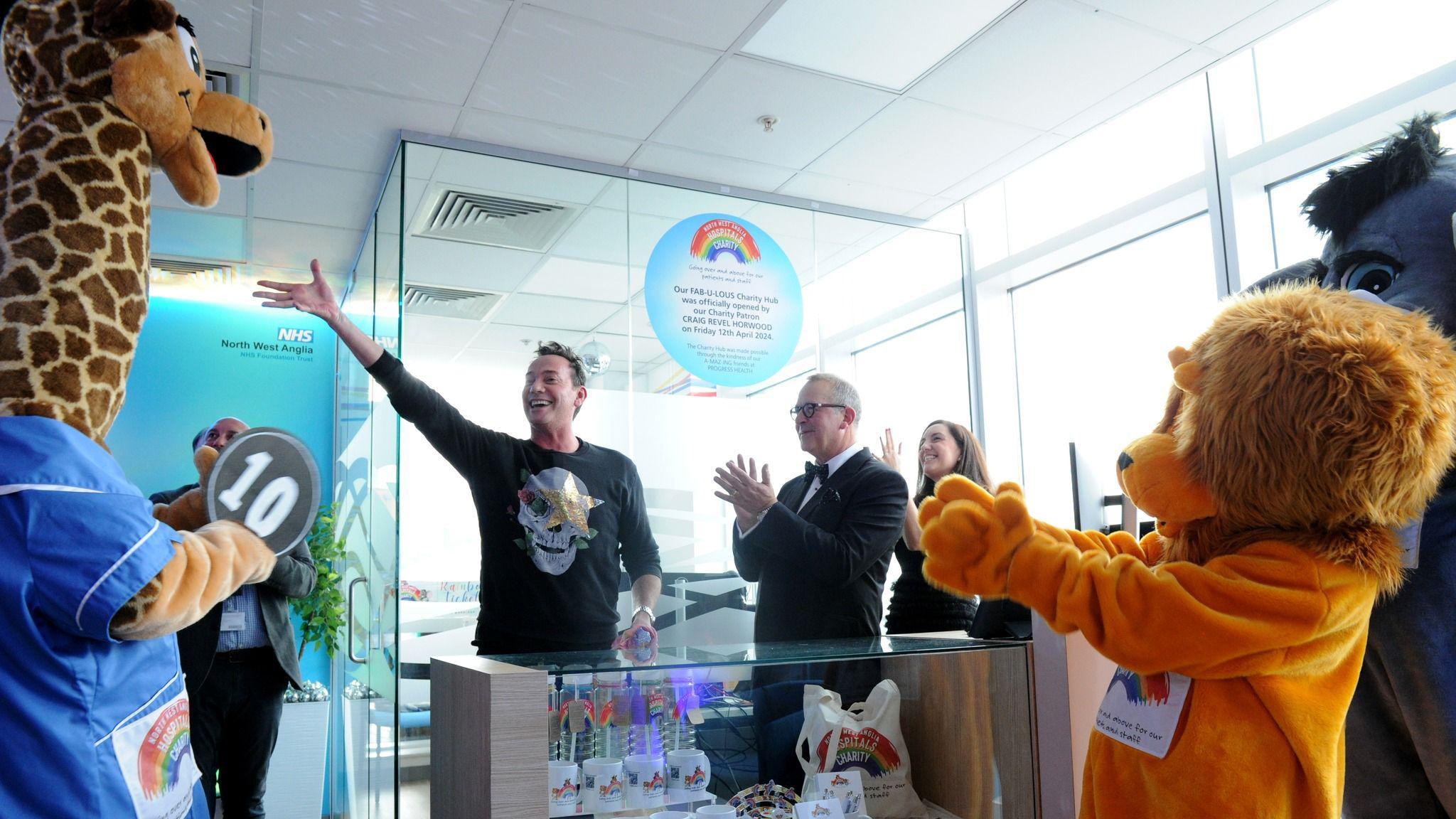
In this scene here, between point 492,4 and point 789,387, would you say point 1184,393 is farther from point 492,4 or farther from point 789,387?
point 789,387

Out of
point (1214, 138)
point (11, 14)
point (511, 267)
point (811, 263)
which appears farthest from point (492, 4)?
point (1214, 138)

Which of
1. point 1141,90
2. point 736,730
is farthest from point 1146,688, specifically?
point 1141,90

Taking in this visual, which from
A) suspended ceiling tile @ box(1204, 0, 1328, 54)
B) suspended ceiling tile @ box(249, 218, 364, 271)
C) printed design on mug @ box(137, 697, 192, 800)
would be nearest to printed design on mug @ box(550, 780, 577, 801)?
printed design on mug @ box(137, 697, 192, 800)

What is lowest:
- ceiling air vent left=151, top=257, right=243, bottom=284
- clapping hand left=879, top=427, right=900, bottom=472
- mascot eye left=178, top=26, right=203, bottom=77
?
clapping hand left=879, top=427, right=900, bottom=472

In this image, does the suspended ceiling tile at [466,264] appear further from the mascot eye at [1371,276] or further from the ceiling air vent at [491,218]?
the mascot eye at [1371,276]

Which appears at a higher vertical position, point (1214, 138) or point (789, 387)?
point (1214, 138)

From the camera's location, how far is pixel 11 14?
1.27 m

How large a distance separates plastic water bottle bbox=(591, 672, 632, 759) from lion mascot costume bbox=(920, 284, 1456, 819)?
53 cm

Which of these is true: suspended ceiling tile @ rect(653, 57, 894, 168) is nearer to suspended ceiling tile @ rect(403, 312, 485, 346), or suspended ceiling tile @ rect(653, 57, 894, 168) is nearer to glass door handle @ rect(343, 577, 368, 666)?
suspended ceiling tile @ rect(403, 312, 485, 346)

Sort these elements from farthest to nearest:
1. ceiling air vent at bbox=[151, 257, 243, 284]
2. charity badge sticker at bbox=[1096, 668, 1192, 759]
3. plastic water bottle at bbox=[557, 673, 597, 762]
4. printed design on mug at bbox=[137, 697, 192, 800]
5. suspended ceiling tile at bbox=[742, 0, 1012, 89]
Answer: ceiling air vent at bbox=[151, 257, 243, 284]
suspended ceiling tile at bbox=[742, 0, 1012, 89]
plastic water bottle at bbox=[557, 673, 597, 762]
charity badge sticker at bbox=[1096, 668, 1192, 759]
printed design on mug at bbox=[137, 697, 192, 800]

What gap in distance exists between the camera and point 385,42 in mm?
3268

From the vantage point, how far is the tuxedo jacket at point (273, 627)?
326cm

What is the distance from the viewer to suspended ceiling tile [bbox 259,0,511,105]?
3.08 metres

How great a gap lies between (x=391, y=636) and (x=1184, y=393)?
3.38 metres
